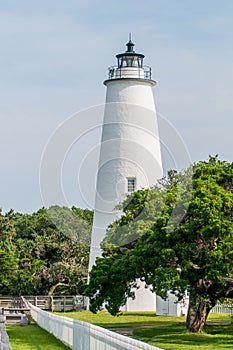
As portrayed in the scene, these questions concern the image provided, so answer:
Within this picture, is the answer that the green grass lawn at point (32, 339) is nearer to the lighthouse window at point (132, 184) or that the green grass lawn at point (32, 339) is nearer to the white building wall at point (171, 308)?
the white building wall at point (171, 308)

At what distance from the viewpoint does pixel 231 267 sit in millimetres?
23078

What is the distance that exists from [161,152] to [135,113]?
241cm

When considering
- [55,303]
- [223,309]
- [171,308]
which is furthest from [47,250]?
[171,308]

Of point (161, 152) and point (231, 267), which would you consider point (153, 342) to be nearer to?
point (231, 267)

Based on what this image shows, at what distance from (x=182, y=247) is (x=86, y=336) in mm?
7362

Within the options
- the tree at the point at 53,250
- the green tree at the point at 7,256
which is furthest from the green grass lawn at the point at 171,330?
the tree at the point at 53,250

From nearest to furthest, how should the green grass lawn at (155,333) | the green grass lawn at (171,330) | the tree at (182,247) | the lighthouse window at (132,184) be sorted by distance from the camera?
the green grass lawn at (155,333), the green grass lawn at (171,330), the tree at (182,247), the lighthouse window at (132,184)

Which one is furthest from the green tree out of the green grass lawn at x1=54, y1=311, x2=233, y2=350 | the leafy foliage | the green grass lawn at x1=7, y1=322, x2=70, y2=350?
the green grass lawn at x1=7, y1=322, x2=70, y2=350

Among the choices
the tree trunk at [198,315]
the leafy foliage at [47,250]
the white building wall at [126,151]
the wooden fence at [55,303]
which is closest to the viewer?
the tree trunk at [198,315]

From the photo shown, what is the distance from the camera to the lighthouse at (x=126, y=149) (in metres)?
38.2

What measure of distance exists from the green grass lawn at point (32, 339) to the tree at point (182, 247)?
2.29 metres

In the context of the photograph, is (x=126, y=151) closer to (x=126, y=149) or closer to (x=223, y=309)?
(x=126, y=149)

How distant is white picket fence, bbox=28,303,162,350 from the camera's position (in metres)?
12.8

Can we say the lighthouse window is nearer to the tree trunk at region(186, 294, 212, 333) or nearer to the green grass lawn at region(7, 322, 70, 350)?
the green grass lawn at region(7, 322, 70, 350)
